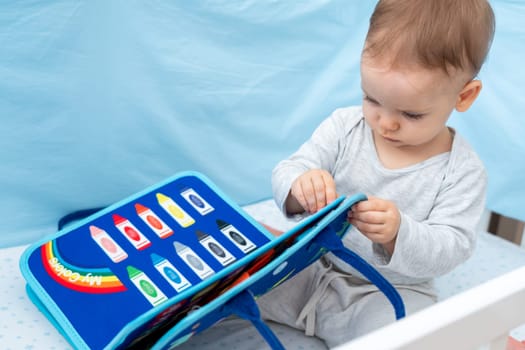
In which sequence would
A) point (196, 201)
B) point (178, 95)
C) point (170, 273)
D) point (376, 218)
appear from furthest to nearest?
point (178, 95) < point (196, 201) < point (170, 273) < point (376, 218)

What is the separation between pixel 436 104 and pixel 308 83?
0.42m

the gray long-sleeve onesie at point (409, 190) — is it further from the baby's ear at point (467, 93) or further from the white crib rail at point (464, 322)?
the white crib rail at point (464, 322)

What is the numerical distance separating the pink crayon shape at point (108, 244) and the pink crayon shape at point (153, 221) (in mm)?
49

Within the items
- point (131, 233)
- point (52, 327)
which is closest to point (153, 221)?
point (131, 233)

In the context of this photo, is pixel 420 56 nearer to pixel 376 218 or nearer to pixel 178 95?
pixel 376 218

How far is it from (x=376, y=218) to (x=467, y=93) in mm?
195

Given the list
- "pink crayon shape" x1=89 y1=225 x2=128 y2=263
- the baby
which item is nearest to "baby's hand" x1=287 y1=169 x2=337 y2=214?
the baby

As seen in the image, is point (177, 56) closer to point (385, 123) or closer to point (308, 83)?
point (308, 83)

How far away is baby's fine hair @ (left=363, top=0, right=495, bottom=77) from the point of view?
738 millimetres

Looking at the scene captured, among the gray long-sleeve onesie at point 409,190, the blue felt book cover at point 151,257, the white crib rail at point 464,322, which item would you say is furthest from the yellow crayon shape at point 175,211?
the white crib rail at point 464,322

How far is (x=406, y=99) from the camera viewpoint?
29.7 inches

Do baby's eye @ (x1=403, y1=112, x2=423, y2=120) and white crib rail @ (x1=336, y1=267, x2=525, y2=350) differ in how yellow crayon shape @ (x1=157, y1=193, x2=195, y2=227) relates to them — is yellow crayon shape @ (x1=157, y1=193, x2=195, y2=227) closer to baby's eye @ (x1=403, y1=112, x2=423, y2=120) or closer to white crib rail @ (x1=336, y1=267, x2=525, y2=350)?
baby's eye @ (x1=403, y1=112, x2=423, y2=120)

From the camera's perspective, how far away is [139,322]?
1.90 ft

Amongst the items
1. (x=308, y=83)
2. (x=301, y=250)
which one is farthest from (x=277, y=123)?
(x=301, y=250)
